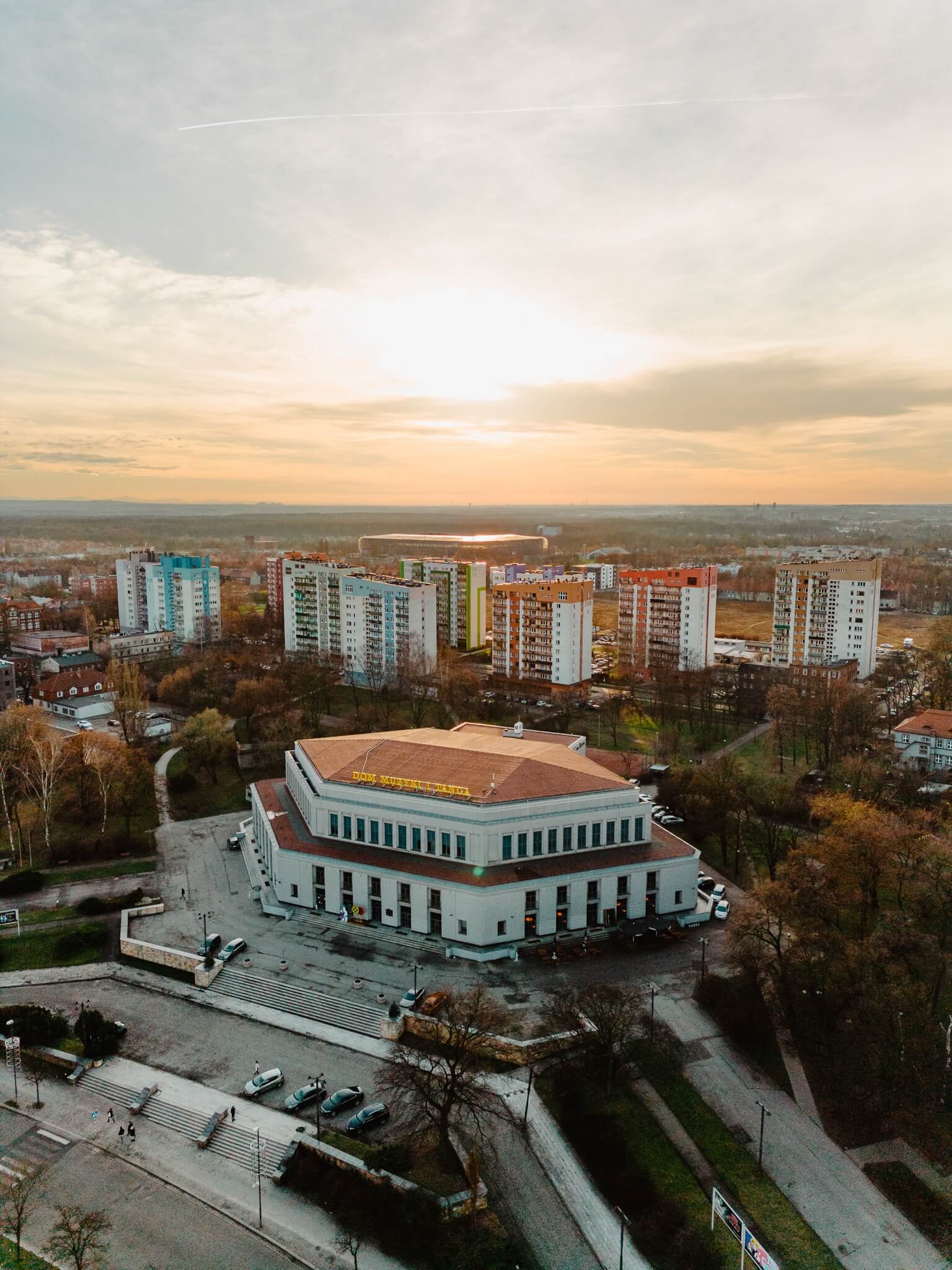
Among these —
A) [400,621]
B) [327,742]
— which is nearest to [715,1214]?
[327,742]

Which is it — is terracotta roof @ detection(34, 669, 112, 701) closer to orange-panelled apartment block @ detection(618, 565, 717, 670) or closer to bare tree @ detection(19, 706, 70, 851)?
bare tree @ detection(19, 706, 70, 851)

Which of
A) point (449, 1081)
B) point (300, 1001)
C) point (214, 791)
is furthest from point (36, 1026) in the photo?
point (214, 791)

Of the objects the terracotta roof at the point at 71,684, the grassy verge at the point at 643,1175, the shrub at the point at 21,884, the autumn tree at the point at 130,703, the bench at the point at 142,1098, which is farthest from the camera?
the terracotta roof at the point at 71,684

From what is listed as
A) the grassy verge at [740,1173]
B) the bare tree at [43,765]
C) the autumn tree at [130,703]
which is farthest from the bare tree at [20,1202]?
the autumn tree at [130,703]

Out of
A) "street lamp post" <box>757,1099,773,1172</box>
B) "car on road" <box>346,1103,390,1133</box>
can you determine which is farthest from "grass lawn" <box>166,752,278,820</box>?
"street lamp post" <box>757,1099,773,1172</box>

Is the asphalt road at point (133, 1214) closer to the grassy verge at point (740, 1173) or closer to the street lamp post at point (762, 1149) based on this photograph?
the grassy verge at point (740, 1173)

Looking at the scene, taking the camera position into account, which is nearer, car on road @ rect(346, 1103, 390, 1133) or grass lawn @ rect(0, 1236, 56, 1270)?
grass lawn @ rect(0, 1236, 56, 1270)
